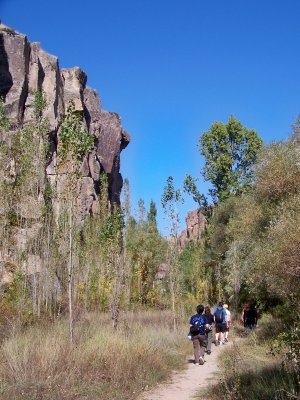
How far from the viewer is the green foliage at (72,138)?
12.1 meters

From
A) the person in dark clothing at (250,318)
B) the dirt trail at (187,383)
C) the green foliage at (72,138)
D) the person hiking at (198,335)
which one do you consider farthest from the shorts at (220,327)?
the green foliage at (72,138)

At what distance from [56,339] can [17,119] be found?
3504cm

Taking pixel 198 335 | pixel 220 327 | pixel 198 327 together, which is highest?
pixel 198 327

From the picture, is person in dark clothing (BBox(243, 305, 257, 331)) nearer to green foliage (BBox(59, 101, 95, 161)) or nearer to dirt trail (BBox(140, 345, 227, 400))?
dirt trail (BBox(140, 345, 227, 400))

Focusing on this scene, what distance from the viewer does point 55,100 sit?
4688 centimetres

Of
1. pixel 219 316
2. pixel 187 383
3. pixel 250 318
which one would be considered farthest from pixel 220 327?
pixel 187 383

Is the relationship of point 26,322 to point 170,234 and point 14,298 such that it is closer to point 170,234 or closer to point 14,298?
point 14,298

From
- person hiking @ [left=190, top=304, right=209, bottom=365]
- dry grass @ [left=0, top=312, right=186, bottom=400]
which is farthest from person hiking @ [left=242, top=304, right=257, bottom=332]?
dry grass @ [left=0, top=312, right=186, bottom=400]

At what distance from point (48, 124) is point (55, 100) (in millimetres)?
7088

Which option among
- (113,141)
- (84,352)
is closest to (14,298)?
(84,352)

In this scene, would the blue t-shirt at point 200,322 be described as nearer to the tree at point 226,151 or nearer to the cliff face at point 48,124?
the cliff face at point 48,124

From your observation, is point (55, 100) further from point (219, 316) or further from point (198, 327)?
point (198, 327)

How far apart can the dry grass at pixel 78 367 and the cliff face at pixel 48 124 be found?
489 inches

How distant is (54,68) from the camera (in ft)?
157
